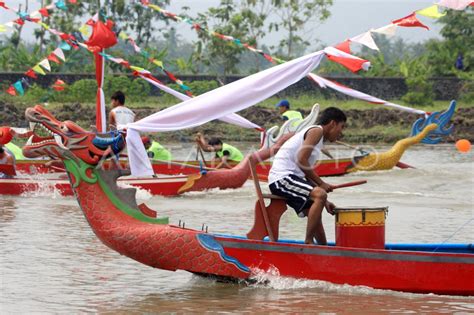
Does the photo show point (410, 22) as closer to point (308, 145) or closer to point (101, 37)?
point (308, 145)

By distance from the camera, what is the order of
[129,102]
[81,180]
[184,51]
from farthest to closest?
[184,51] < [129,102] < [81,180]

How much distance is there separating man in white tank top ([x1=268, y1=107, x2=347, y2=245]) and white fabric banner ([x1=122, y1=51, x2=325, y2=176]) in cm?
47

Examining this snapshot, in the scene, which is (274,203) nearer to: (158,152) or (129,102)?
(158,152)

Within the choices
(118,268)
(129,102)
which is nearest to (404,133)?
(129,102)

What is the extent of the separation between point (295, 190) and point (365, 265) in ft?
2.94

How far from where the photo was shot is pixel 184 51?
297 feet

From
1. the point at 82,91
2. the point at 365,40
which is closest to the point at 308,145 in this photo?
the point at 365,40

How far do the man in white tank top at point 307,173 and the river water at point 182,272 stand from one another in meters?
0.62

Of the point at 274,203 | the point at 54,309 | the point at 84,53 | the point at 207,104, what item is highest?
the point at 84,53

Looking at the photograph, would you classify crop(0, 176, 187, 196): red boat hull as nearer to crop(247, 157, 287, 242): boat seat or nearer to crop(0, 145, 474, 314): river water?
crop(0, 145, 474, 314): river water

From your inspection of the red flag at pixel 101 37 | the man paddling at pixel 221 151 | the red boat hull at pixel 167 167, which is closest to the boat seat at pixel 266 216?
the red boat hull at pixel 167 167

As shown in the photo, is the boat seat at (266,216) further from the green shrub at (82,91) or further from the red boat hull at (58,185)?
the green shrub at (82,91)

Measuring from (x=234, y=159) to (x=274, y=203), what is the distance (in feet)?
28.8

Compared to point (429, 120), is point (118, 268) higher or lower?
lower
